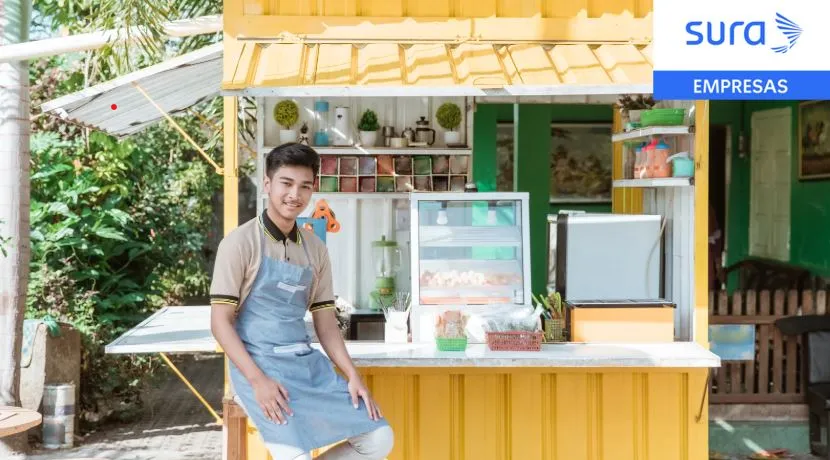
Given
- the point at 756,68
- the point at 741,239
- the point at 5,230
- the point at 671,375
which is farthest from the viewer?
the point at 741,239

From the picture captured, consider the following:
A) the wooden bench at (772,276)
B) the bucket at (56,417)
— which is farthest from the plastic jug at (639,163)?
the bucket at (56,417)

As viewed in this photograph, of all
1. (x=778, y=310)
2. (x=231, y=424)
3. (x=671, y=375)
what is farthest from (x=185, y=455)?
(x=778, y=310)

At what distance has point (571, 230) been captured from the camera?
6863mm

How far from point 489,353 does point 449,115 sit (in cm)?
276

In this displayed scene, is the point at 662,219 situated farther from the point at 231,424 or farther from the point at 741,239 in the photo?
the point at 741,239

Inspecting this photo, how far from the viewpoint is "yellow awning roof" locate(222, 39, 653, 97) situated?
18.5 ft

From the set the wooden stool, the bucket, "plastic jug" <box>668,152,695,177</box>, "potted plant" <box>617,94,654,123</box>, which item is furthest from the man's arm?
the bucket

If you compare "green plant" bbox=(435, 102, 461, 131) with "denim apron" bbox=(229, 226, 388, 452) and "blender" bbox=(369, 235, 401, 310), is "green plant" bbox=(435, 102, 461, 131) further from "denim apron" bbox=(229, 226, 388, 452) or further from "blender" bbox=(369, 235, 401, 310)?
"denim apron" bbox=(229, 226, 388, 452)

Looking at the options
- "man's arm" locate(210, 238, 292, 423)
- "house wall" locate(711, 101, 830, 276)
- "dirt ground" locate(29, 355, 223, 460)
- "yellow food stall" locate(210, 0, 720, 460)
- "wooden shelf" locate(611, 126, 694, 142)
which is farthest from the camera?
"house wall" locate(711, 101, 830, 276)

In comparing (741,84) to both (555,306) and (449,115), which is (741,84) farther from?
(449,115)

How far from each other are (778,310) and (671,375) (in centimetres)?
265

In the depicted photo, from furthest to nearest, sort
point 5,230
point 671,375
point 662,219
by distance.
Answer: point 5,230 → point 662,219 → point 671,375

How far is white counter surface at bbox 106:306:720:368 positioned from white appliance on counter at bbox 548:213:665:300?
0.67 meters

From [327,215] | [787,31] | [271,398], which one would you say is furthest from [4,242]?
[787,31]
